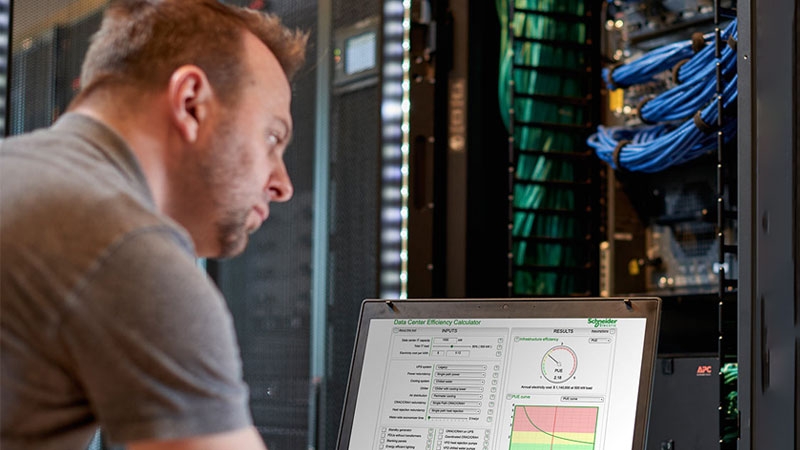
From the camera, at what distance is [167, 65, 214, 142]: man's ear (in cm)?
85

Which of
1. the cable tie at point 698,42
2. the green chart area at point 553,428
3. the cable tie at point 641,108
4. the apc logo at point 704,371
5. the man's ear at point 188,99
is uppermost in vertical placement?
the cable tie at point 698,42

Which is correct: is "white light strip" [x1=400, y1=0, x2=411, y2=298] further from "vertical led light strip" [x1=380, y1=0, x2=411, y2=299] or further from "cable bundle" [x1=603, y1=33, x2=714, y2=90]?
"cable bundle" [x1=603, y1=33, x2=714, y2=90]

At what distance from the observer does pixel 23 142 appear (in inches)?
31.4

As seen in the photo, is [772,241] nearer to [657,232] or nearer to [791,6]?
[791,6]

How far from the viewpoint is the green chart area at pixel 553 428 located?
1252mm

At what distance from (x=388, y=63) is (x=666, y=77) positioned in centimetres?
51

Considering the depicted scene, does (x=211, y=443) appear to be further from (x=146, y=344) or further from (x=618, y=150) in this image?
(x=618, y=150)

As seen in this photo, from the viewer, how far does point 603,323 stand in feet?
4.27

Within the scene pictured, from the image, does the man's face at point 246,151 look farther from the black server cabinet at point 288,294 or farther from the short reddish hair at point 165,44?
the black server cabinet at point 288,294

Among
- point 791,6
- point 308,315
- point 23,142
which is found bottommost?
point 308,315

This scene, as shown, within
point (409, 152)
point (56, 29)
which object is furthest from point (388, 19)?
point (56, 29)

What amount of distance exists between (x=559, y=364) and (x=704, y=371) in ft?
1.17

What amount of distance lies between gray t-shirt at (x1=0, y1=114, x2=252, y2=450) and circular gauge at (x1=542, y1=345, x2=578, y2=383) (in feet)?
2.11

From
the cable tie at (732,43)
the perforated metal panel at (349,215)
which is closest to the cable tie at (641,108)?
the cable tie at (732,43)
